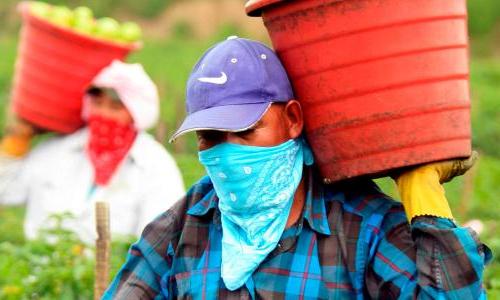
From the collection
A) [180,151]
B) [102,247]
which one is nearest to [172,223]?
[102,247]

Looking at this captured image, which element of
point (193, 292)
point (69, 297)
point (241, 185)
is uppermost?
point (241, 185)

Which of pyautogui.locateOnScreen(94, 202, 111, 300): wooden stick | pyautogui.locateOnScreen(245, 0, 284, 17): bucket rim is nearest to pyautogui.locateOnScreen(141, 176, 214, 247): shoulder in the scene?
pyautogui.locateOnScreen(245, 0, 284, 17): bucket rim

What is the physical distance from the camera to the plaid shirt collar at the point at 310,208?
8.99 feet

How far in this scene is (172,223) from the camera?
2.94 metres

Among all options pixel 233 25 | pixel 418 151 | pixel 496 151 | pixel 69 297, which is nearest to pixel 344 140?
pixel 418 151

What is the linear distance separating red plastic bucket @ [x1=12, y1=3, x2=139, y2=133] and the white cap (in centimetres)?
7

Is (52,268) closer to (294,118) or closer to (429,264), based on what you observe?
(294,118)

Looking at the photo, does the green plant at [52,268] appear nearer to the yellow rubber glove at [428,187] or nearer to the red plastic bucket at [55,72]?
the red plastic bucket at [55,72]

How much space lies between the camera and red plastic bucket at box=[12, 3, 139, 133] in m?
5.21

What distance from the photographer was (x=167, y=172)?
5.09 m

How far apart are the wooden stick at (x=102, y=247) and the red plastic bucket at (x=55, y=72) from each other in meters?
1.50

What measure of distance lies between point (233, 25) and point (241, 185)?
2877cm

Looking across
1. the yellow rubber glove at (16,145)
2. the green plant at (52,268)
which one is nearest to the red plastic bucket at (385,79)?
the green plant at (52,268)

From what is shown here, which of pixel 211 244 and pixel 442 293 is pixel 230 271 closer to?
pixel 211 244
